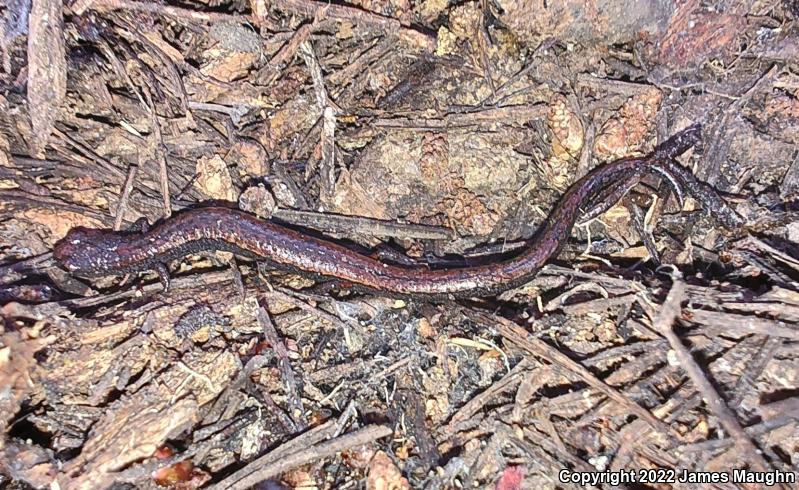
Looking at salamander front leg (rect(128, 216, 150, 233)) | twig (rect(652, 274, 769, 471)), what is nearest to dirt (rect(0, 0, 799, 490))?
twig (rect(652, 274, 769, 471))

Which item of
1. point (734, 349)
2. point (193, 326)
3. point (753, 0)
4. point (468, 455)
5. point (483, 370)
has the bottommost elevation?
point (468, 455)

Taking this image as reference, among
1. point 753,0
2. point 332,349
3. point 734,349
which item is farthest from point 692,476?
point 753,0

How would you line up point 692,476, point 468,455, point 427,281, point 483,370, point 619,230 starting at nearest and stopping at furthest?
point 692,476
point 468,455
point 483,370
point 427,281
point 619,230

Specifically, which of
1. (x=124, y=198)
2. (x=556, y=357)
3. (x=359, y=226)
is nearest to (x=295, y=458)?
(x=556, y=357)

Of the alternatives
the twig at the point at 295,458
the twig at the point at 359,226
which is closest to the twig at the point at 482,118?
the twig at the point at 359,226

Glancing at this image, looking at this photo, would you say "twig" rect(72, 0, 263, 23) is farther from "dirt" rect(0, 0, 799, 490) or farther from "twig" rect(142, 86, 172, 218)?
"twig" rect(142, 86, 172, 218)

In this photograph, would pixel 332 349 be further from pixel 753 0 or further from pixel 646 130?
pixel 753 0
